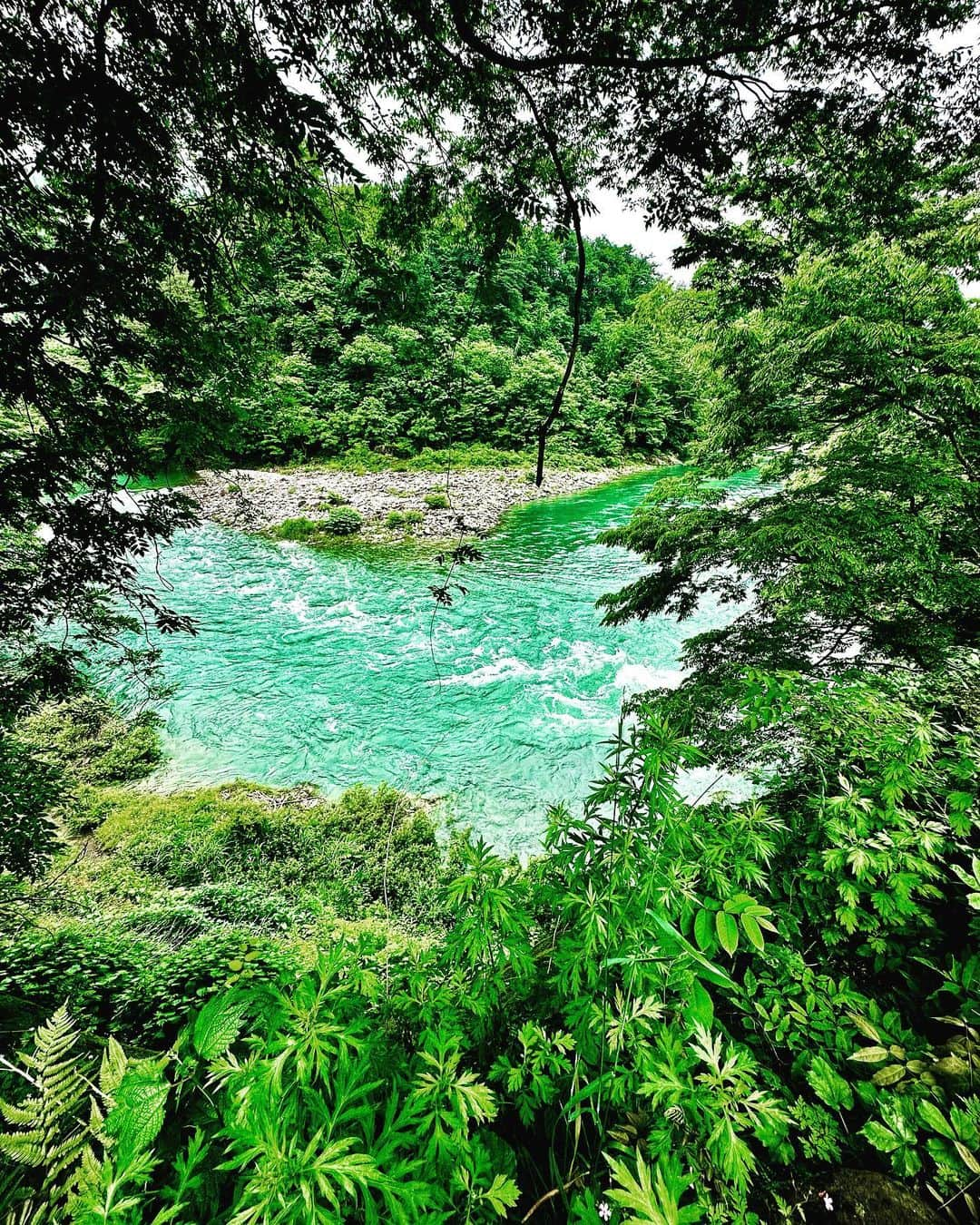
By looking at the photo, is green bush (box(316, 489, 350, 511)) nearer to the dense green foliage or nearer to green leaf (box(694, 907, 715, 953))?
the dense green foliage

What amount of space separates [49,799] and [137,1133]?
8.59 ft

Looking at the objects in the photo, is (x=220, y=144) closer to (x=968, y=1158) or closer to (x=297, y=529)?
(x=968, y=1158)

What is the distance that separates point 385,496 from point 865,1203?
17.9 m

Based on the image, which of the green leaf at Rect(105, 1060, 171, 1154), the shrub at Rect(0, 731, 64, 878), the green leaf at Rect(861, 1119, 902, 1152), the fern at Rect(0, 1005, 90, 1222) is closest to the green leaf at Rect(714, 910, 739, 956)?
the green leaf at Rect(861, 1119, 902, 1152)

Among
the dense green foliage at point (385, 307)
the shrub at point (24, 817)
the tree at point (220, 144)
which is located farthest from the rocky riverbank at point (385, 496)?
the shrub at point (24, 817)

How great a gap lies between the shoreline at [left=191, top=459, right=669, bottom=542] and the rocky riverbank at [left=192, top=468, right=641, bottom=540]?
31mm

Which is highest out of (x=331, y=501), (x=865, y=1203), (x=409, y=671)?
(x=331, y=501)

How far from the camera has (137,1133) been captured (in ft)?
2.71

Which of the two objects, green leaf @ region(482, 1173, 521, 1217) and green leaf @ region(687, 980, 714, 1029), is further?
green leaf @ region(687, 980, 714, 1029)

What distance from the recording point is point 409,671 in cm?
864

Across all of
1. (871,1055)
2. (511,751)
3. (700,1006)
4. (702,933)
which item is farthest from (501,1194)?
(511,751)

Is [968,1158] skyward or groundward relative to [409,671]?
skyward

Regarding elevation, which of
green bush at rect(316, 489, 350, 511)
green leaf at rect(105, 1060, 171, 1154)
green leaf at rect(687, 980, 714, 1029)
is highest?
green bush at rect(316, 489, 350, 511)

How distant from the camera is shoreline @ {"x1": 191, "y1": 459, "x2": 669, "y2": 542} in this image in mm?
15273
